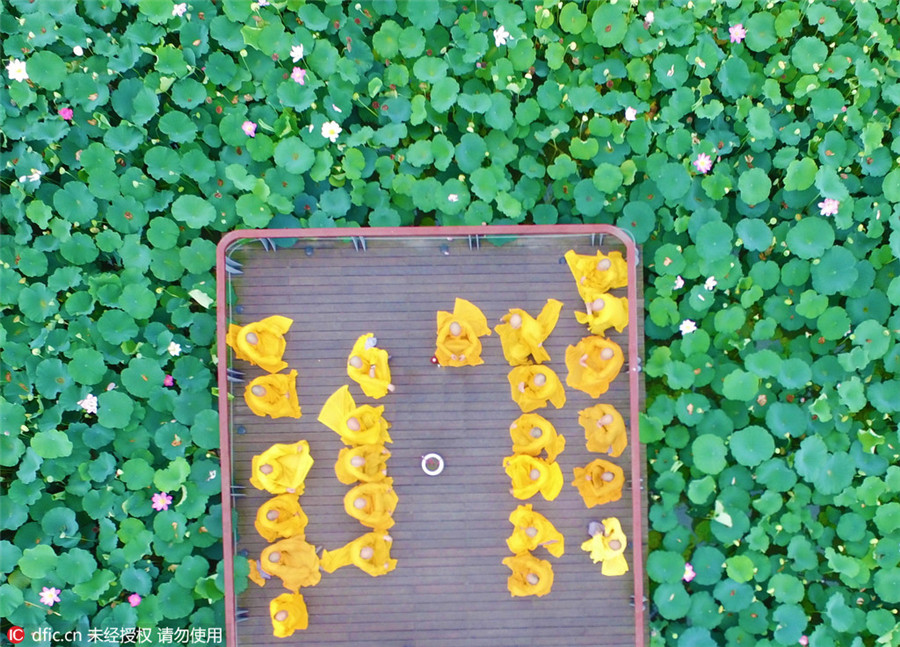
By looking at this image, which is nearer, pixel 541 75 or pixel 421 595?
pixel 421 595

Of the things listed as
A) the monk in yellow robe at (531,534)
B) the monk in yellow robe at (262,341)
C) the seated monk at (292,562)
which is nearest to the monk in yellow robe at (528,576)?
the monk in yellow robe at (531,534)

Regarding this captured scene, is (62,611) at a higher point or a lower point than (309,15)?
lower

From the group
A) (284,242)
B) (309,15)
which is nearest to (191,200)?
(284,242)

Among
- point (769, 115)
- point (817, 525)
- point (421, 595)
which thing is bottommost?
point (421, 595)

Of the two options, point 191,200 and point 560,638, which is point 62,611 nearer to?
point 191,200

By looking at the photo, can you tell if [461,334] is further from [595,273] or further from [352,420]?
[595,273]

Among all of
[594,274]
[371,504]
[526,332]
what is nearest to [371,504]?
[371,504]

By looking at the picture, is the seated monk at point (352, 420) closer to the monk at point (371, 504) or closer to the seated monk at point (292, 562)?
the monk at point (371, 504)
